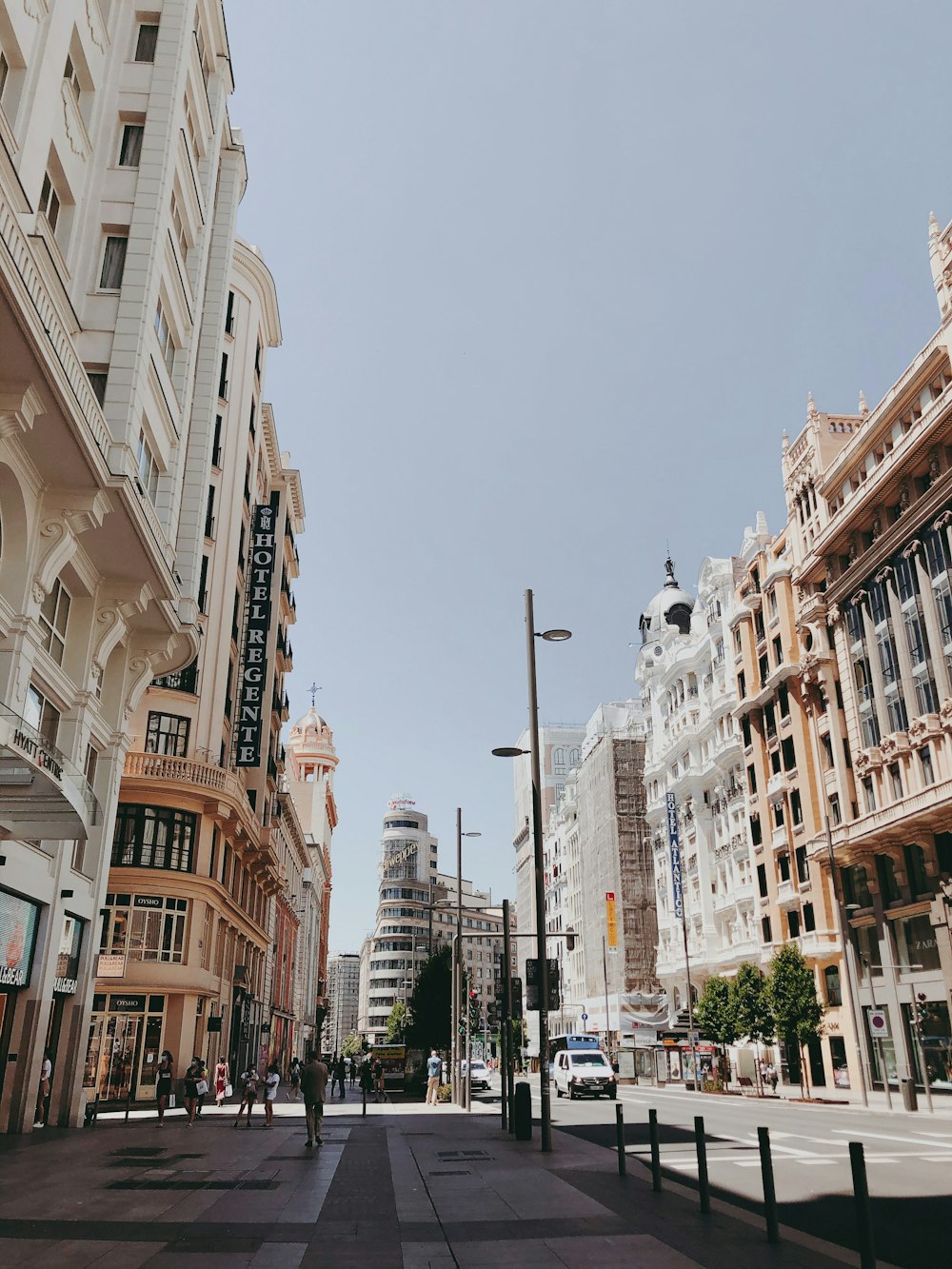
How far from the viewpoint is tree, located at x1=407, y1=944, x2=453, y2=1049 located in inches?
2440

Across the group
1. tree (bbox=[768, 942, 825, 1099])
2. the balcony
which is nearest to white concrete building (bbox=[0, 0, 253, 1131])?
the balcony

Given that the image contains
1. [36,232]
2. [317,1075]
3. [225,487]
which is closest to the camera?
[36,232]

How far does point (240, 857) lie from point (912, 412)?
3809 cm

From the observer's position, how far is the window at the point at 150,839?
38.6 metres

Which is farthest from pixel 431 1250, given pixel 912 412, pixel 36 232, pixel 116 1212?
pixel 912 412

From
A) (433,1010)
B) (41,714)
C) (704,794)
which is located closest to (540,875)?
(41,714)

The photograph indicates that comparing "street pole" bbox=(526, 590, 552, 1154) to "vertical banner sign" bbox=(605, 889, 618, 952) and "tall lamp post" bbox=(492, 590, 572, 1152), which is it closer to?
"tall lamp post" bbox=(492, 590, 572, 1152)

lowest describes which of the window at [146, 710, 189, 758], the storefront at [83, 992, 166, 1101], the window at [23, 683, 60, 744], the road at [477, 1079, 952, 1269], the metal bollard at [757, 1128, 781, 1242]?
the road at [477, 1079, 952, 1269]

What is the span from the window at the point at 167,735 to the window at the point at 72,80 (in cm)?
2394

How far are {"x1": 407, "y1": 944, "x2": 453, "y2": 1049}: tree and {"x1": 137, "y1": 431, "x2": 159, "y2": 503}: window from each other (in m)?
41.0

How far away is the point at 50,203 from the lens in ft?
75.4

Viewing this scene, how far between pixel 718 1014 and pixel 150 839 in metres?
28.0

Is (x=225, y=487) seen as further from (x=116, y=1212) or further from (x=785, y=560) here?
(x=116, y=1212)

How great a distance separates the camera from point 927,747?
1634 inches
